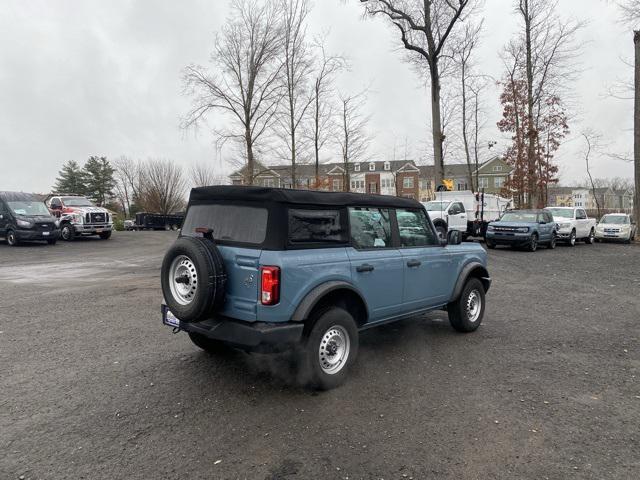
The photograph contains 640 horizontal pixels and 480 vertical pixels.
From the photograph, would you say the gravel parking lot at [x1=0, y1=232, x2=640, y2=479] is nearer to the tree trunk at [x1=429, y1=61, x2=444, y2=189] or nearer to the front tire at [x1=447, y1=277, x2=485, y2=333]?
the front tire at [x1=447, y1=277, x2=485, y2=333]

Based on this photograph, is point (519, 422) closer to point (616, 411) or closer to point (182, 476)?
point (616, 411)

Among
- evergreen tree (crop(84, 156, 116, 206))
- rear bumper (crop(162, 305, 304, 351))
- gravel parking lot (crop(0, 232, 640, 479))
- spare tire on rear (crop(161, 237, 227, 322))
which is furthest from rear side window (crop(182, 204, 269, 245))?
evergreen tree (crop(84, 156, 116, 206))

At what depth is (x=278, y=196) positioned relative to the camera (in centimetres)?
381

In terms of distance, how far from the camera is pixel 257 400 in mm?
3818

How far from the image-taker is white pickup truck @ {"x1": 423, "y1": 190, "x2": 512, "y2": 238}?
1955 cm

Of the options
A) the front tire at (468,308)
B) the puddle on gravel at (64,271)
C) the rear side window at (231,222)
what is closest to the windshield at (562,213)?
the front tire at (468,308)

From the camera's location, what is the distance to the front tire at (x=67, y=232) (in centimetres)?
2052

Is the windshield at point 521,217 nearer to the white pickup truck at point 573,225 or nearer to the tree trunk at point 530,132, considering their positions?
the white pickup truck at point 573,225

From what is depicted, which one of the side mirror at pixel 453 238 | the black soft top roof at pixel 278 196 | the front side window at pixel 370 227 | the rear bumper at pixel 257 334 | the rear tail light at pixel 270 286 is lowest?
the rear bumper at pixel 257 334

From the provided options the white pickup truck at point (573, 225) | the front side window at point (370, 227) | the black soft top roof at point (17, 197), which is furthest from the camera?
the white pickup truck at point (573, 225)

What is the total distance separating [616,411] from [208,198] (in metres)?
4.12

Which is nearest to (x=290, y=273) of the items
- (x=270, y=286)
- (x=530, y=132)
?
(x=270, y=286)

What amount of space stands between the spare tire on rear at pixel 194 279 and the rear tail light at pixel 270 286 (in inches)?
15.4

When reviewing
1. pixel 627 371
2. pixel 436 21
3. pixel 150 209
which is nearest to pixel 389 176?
pixel 150 209
